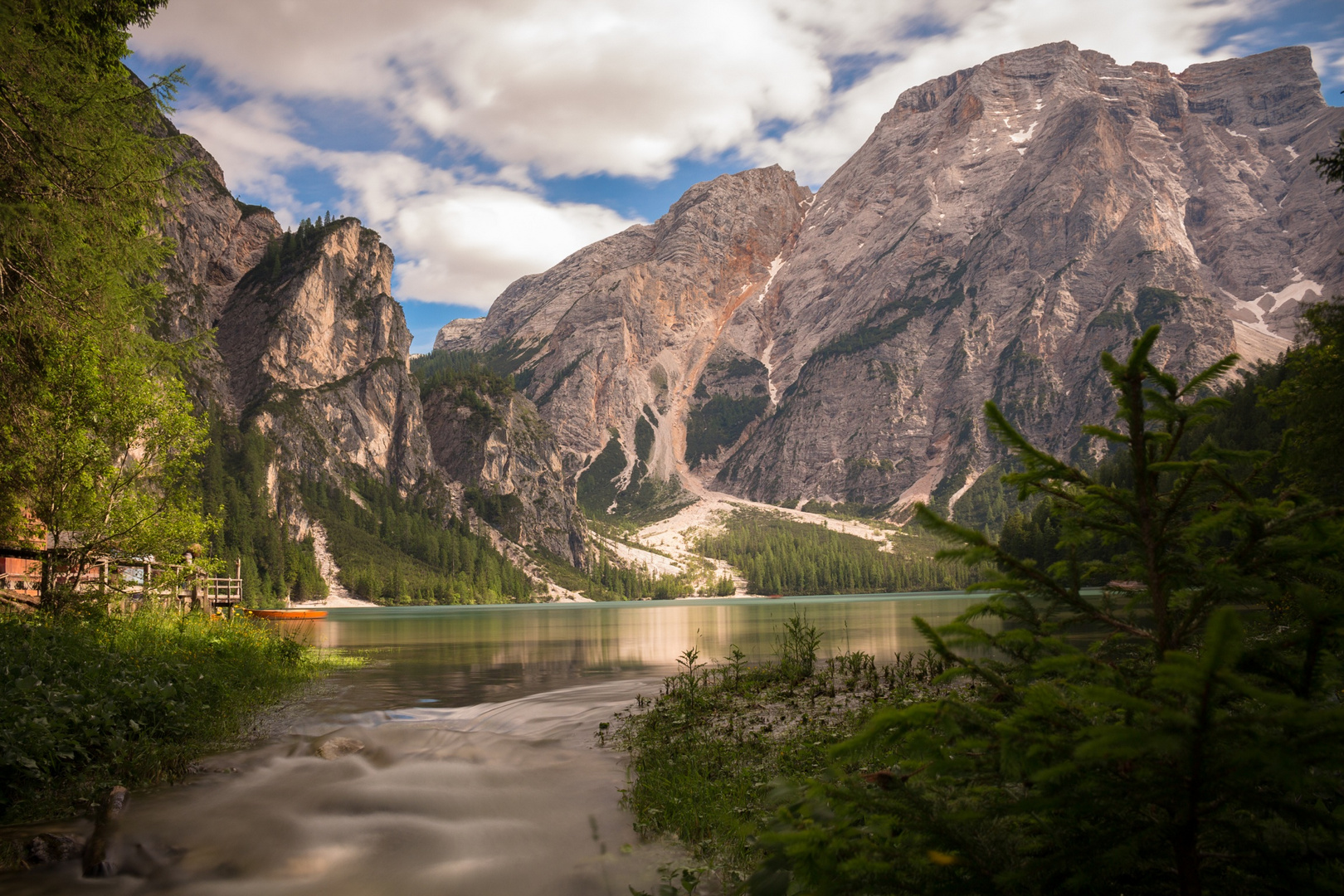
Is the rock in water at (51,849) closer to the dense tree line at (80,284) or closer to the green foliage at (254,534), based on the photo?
the dense tree line at (80,284)

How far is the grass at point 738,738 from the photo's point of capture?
34.5 feet

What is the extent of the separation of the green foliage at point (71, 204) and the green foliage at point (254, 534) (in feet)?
441

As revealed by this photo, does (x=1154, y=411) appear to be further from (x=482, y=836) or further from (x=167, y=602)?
(x=167, y=602)

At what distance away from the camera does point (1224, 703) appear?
4.08 metres

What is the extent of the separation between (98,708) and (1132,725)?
1563cm

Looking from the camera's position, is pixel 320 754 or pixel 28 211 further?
pixel 320 754

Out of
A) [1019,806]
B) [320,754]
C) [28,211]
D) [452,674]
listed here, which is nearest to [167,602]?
[452,674]

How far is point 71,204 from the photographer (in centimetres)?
1341

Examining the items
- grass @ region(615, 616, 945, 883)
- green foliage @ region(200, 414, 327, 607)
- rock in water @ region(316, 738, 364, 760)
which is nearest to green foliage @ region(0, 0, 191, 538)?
rock in water @ region(316, 738, 364, 760)

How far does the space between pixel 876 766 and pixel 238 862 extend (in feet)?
32.6

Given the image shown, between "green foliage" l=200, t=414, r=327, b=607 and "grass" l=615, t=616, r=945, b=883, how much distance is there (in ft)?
447

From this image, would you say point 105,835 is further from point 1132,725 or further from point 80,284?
point 1132,725

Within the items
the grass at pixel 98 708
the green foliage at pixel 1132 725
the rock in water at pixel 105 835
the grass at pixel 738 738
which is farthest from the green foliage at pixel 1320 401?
the grass at pixel 98 708

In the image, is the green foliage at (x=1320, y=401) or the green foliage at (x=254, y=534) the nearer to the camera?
the green foliage at (x=1320, y=401)
